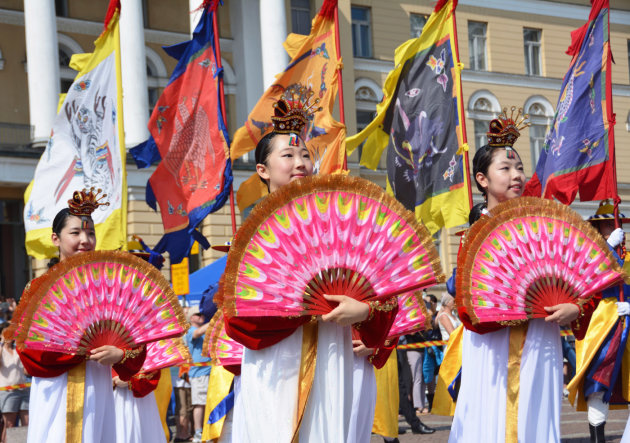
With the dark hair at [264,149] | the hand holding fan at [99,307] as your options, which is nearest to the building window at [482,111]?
the hand holding fan at [99,307]

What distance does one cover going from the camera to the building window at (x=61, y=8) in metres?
30.5

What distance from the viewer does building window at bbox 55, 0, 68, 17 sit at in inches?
1201

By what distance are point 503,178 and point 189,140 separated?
754 centimetres

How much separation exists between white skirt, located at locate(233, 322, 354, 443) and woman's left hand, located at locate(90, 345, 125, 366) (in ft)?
5.90

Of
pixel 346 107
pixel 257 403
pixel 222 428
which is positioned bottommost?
pixel 222 428

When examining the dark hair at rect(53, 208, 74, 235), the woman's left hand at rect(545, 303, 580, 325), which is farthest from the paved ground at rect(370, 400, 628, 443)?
the dark hair at rect(53, 208, 74, 235)

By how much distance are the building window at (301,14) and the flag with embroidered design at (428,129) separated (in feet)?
72.1

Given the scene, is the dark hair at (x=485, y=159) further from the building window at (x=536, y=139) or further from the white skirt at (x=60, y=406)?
the building window at (x=536, y=139)

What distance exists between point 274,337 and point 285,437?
44 centimetres

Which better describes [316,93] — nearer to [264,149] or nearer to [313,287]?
[264,149]

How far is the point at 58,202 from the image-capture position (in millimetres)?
12742

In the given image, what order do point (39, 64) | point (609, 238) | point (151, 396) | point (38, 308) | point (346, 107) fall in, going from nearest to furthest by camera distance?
point (38, 308), point (151, 396), point (609, 238), point (39, 64), point (346, 107)

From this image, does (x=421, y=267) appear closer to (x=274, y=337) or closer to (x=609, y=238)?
(x=274, y=337)

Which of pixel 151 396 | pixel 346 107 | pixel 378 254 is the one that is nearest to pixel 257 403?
pixel 378 254
